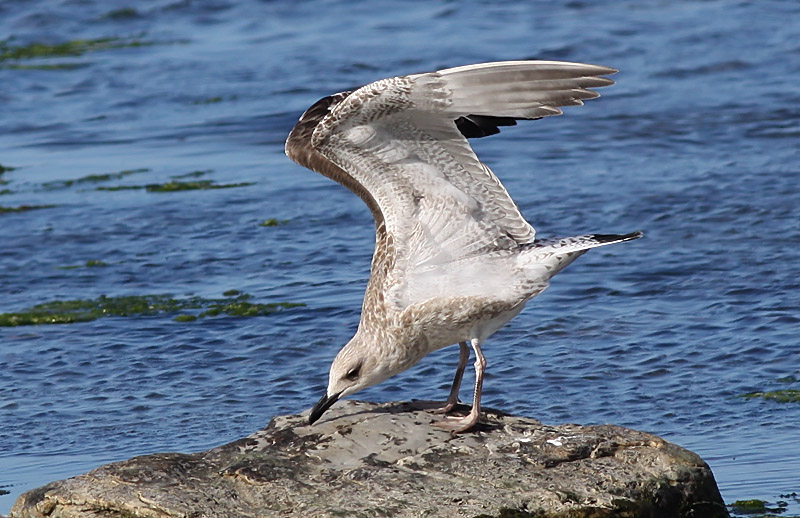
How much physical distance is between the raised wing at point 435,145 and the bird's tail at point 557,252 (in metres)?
0.16

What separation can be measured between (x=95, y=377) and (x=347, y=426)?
7.77ft

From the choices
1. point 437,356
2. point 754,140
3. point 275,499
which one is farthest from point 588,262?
point 275,499

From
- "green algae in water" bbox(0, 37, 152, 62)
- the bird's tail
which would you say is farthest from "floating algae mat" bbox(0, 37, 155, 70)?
the bird's tail

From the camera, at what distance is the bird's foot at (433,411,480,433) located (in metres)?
5.78

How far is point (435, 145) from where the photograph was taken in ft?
20.0

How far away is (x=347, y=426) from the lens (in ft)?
19.0

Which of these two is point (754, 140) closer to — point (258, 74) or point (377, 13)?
point (258, 74)

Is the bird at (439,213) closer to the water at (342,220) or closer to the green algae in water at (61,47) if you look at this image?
the water at (342,220)

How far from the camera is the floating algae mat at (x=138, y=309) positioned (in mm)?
8633

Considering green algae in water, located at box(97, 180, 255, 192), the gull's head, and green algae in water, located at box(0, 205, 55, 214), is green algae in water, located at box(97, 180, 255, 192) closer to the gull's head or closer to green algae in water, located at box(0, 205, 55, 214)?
green algae in water, located at box(0, 205, 55, 214)

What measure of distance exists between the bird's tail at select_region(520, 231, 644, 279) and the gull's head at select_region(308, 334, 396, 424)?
0.81 m

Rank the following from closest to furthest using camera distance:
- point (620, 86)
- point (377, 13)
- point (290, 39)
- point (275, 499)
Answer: point (275, 499), point (620, 86), point (290, 39), point (377, 13)

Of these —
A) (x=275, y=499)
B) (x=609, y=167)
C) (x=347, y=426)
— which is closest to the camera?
(x=275, y=499)

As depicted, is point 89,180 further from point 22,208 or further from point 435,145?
point 435,145
